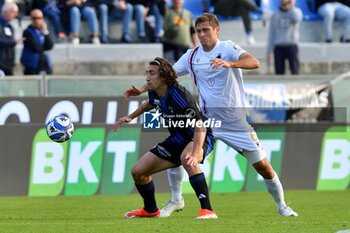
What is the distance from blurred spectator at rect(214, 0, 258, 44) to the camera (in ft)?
73.8

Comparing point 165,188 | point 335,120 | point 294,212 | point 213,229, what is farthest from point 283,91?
point 213,229

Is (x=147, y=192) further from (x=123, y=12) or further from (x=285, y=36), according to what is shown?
(x=123, y=12)

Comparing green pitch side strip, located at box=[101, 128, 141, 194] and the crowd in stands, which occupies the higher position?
the crowd in stands

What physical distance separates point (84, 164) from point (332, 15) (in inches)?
366

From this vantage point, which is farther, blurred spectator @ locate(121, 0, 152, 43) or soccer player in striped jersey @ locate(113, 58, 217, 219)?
blurred spectator @ locate(121, 0, 152, 43)

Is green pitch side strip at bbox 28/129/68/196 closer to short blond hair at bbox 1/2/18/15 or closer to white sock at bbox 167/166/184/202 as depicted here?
white sock at bbox 167/166/184/202

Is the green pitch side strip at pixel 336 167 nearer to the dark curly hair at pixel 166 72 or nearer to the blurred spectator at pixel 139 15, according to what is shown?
the dark curly hair at pixel 166 72

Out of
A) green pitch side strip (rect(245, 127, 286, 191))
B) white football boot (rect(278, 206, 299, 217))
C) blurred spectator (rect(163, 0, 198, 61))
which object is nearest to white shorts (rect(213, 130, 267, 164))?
white football boot (rect(278, 206, 299, 217))

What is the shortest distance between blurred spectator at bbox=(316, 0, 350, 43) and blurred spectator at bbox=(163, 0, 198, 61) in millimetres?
3942

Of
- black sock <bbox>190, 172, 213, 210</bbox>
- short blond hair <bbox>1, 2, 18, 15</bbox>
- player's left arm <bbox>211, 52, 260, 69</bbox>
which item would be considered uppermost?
player's left arm <bbox>211, 52, 260, 69</bbox>

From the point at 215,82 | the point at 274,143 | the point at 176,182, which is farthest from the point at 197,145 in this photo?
the point at 274,143

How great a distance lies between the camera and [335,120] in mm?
18266

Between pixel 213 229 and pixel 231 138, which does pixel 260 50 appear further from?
pixel 213 229

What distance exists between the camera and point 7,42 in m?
19.2
